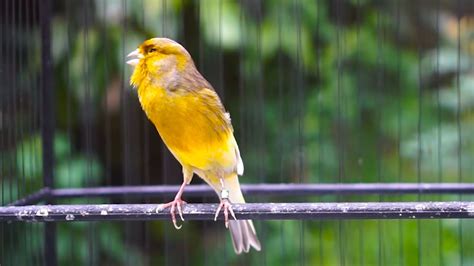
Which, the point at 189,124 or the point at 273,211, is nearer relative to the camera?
the point at 273,211

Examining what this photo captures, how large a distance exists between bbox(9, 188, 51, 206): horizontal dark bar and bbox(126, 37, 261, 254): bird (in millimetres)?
502

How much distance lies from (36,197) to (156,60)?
2.22 feet

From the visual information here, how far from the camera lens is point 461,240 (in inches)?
134

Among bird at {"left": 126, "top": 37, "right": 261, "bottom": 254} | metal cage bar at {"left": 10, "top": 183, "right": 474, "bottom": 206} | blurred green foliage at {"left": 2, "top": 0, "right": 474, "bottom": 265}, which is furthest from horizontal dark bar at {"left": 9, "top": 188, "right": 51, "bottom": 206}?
bird at {"left": 126, "top": 37, "right": 261, "bottom": 254}

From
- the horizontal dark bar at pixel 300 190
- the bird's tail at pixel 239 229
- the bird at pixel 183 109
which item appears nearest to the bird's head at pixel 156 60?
the bird at pixel 183 109

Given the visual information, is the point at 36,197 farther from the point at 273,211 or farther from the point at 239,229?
the point at 273,211

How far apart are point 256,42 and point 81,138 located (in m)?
0.94

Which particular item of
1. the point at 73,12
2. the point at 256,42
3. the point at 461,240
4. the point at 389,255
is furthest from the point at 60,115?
the point at 461,240

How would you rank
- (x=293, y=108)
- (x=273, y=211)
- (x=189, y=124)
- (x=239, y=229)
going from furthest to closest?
(x=293, y=108) → (x=239, y=229) → (x=189, y=124) → (x=273, y=211)

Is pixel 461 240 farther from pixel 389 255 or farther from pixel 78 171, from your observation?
pixel 78 171

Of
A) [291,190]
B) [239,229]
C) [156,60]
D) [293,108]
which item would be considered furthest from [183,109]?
[293,108]

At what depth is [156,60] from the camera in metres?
2.73

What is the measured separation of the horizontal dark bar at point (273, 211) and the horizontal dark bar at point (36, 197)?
58 cm

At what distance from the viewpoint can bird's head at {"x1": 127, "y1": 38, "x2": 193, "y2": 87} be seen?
2.71m
